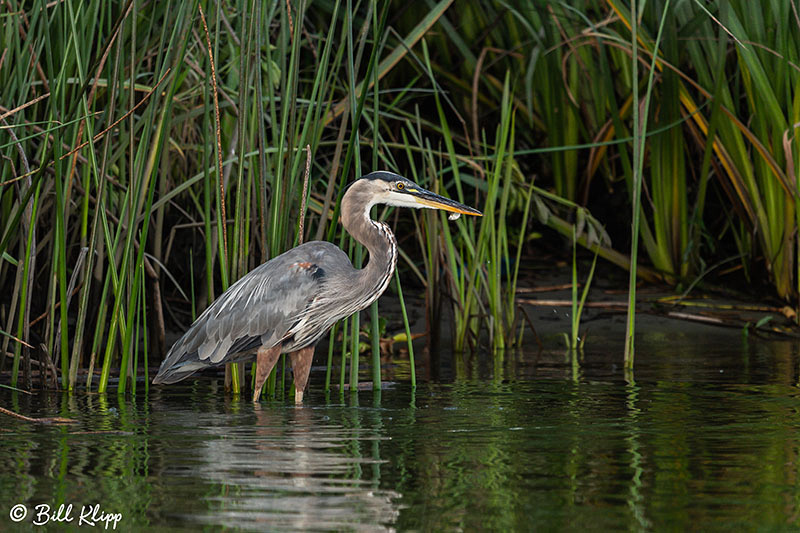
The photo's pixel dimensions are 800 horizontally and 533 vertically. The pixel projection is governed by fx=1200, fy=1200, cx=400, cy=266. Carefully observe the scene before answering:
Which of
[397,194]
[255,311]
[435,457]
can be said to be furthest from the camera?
[397,194]

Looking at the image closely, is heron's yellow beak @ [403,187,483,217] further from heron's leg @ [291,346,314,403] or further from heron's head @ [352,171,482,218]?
heron's leg @ [291,346,314,403]

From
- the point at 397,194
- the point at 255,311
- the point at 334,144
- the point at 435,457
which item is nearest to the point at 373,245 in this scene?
the point at 397,194

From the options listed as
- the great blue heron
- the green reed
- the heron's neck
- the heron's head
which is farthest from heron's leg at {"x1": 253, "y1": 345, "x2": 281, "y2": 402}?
the heron's head

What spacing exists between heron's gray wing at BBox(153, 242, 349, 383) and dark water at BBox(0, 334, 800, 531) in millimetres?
186

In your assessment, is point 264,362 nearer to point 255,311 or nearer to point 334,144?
point 255,311

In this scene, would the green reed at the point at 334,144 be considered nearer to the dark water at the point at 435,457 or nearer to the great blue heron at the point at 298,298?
the great blue heron at the point at 298,298

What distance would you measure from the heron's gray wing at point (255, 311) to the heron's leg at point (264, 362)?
41 mm

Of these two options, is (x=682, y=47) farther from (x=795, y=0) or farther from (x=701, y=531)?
(x=701, y=531)

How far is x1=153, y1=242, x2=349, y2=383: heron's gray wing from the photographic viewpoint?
5098 millimetres

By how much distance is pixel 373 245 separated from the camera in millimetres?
5383

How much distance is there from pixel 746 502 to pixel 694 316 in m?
4.55

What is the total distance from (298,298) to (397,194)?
635 millimetres

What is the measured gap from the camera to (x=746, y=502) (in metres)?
2.90

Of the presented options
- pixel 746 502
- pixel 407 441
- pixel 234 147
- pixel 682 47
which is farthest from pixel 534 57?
pixel 746 502
